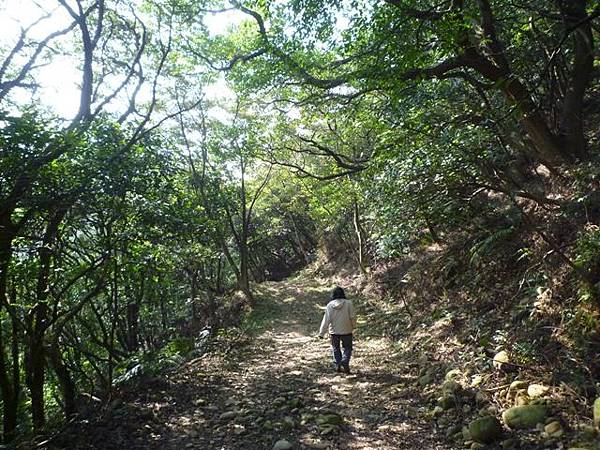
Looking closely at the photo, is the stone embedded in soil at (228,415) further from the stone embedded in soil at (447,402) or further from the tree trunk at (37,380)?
the stone embedded in soil at (447,402)

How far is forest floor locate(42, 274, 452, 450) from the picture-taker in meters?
4.95

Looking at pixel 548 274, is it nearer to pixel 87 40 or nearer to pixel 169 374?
pixel 169 374

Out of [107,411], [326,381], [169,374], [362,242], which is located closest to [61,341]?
[169,374]

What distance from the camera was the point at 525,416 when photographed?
4.00 metres

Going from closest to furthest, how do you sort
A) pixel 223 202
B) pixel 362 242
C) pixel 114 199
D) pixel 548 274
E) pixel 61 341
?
pixel 548 274 < pixel 114 199 < pixel 61 341 < pixel 223 202 < pixel 362 242

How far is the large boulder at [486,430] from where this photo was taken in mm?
3984

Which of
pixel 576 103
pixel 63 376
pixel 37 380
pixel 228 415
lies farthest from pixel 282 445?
pixel 576 103

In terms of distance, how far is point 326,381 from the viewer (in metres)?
7.13

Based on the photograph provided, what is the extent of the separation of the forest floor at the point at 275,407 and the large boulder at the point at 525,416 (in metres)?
0.70

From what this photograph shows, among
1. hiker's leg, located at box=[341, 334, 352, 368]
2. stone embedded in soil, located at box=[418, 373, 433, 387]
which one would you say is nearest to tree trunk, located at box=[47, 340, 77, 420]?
hiker's leg, located at box=[341, 334, 352, 368]

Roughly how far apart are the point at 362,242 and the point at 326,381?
442 inches

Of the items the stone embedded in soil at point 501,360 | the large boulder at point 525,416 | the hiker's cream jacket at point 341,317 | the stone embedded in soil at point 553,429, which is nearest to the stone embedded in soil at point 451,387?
the stone embedded in soil at point 501,360

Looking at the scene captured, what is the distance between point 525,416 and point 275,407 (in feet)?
11.8

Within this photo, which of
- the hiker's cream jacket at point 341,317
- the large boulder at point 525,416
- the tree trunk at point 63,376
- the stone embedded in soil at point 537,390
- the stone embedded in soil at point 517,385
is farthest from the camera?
the hiker's cream jacket at point 341,317
